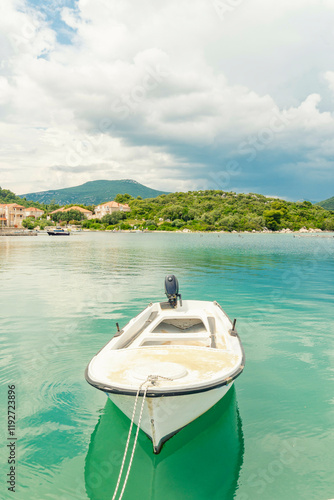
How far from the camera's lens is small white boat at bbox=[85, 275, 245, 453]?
529 cm

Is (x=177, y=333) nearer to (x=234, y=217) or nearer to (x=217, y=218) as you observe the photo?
(x=234, y=217)

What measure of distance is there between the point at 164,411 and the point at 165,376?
600mm

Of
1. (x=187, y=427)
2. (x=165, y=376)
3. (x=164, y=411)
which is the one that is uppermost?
(x=165, y=376)

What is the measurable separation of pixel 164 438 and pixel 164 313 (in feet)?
19.4

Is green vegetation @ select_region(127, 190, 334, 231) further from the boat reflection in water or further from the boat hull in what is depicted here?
the boat hull

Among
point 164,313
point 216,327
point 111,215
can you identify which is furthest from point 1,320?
point 111,215

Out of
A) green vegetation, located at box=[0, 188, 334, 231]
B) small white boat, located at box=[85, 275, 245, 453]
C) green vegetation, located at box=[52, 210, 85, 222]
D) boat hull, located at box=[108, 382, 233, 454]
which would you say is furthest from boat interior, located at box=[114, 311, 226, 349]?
green vegetation, located at box=[52, 210, 85, 222]

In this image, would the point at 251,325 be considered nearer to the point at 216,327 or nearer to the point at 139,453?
the point at 216,327

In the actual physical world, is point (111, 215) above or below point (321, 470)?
above

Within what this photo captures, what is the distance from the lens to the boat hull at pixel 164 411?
207 inches

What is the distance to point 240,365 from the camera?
6711 millimetres

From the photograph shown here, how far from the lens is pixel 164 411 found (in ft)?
17.3

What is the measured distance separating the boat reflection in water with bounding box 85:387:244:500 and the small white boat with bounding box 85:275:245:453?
0.51m

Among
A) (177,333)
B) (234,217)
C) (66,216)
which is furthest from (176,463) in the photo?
(66,216)
